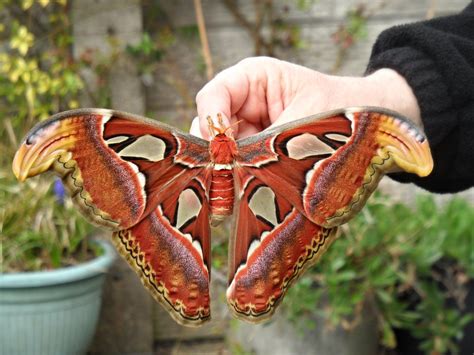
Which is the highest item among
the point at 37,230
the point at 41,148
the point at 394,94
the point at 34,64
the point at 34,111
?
the point at 41,148

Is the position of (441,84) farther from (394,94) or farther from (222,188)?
(222,188)

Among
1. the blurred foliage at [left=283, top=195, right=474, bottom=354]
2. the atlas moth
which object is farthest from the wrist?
the blurred foliage at [left=283, top=195, right=474, bottom=354]

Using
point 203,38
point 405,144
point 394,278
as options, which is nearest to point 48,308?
point 394,278

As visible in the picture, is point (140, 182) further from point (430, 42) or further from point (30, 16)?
point (30, 16)

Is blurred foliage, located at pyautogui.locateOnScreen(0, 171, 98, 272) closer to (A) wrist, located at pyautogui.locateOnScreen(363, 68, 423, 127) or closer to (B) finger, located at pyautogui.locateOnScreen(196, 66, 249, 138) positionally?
(B) finger, located at pyautogui.locateOnScreen(196, 66, 249, 138)

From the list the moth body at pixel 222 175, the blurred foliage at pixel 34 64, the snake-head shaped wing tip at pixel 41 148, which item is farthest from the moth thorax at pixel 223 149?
the blurred foliage at pixel 34 64

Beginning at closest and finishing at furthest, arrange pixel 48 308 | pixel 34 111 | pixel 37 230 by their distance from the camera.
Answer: pixel 48 308, pixel 37 230, pixel 34 111
